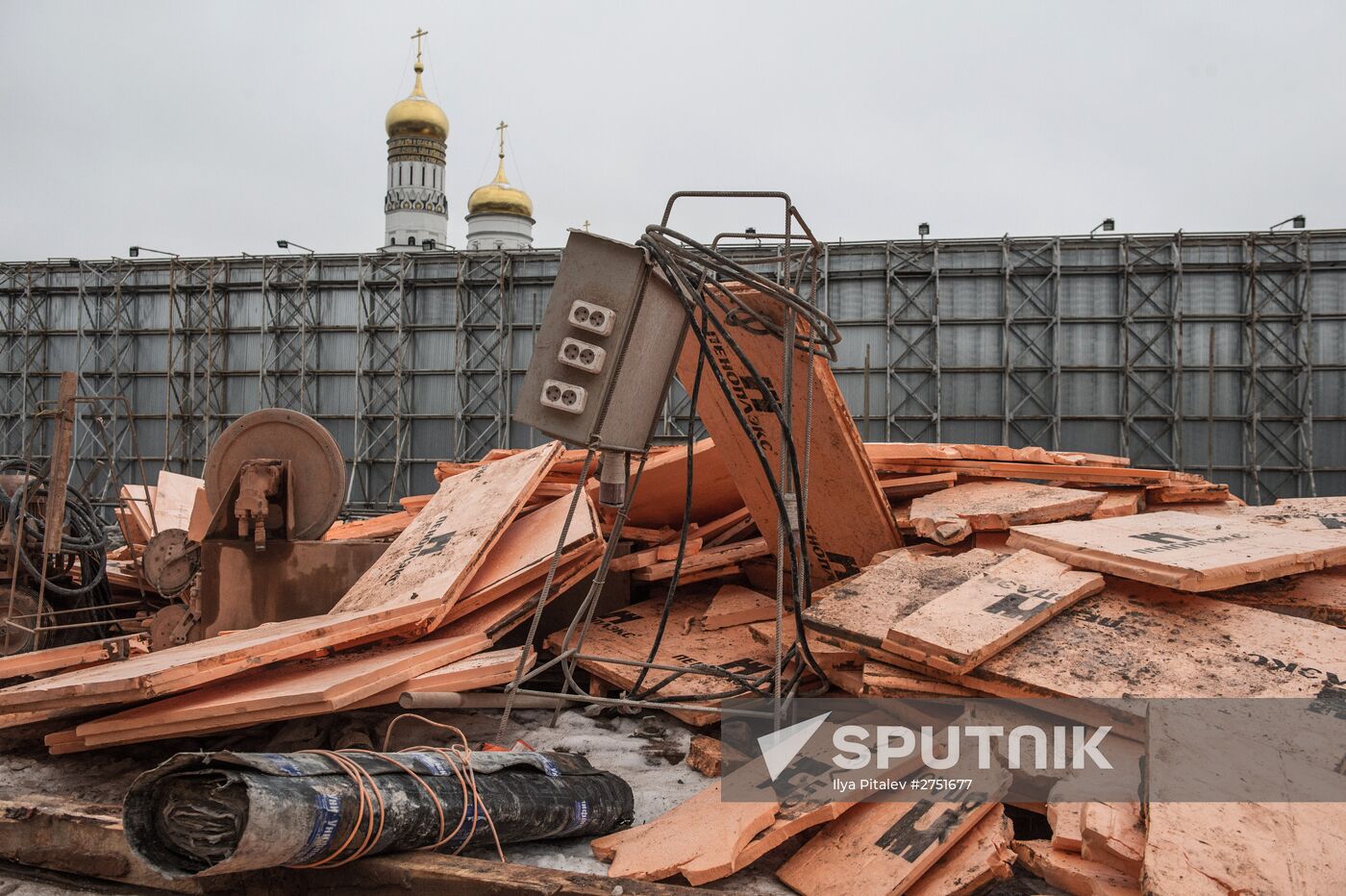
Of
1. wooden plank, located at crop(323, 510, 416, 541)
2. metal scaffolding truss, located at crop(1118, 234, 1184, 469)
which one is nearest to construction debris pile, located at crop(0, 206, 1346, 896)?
wooden plank, located at crop(323, 510, 416, 541)

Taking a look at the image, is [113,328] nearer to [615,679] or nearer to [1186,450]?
[615,679]

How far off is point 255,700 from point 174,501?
9.82 m

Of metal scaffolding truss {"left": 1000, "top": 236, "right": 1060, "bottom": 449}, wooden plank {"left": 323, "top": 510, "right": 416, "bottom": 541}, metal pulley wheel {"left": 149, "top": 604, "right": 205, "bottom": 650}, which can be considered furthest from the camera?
metal scaffolding truss {"left": 1000, "top": 236, "right": 1060, "bottom": 449}

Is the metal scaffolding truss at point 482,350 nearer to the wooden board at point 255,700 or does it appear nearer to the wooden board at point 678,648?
the wooden board at point 678,648

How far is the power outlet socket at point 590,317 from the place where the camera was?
418 cm

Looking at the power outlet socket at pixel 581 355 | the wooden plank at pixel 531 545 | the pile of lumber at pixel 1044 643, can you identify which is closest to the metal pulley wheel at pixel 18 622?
the wooden plank at pixel 531 545

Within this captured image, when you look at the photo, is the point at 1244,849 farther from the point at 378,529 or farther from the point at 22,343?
the point at 22,343

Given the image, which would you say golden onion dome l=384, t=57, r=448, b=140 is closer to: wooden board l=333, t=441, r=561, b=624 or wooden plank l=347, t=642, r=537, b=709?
wooden board l=333, t=441, r=561, b=624

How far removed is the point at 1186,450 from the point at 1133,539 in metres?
21.1

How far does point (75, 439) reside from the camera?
91.2 ft

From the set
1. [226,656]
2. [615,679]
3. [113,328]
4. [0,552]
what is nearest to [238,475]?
[226,656]

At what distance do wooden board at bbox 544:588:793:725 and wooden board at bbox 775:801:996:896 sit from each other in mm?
1231

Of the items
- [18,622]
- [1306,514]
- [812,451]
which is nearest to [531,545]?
[812,451]

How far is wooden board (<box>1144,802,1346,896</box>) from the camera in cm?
278
